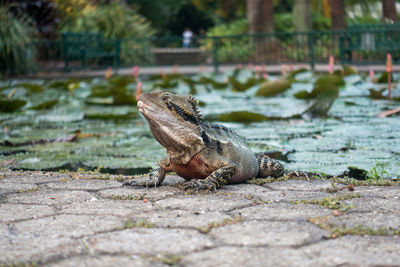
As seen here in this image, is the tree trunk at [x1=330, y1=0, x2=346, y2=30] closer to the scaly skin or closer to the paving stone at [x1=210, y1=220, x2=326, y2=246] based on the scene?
the scaly skin

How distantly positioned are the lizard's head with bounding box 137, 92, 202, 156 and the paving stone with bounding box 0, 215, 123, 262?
2.85 ft

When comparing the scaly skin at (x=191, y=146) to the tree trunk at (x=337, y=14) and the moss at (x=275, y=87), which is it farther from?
the tree trunk at (x=337, y=14)

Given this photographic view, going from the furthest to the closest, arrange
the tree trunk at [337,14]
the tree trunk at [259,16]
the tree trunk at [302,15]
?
the tree trunk at [302,15] → the tree trunk at [259,16] → the tree trunk at [337,14]

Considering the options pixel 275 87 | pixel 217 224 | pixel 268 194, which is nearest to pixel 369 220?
pixel 217 224

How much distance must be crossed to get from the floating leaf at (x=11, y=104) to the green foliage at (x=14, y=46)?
7.13m

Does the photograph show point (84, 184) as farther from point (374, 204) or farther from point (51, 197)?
point (374, 204)

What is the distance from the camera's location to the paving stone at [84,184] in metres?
3.89

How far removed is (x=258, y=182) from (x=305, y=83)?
6483mm

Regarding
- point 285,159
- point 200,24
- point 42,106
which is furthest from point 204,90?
point 200,24

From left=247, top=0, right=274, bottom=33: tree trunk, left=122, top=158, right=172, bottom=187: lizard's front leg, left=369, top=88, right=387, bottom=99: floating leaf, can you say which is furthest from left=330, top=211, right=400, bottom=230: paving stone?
left=247, top=0, right=274, bottom=33: tree trunk

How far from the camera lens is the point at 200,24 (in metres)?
33.8

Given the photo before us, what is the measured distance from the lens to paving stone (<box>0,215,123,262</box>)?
2465 mm

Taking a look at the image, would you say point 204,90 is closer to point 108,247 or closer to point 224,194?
point 224,194

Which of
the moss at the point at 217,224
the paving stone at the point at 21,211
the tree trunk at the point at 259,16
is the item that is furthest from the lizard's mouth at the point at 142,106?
the tree trunk at the point at 259,16
